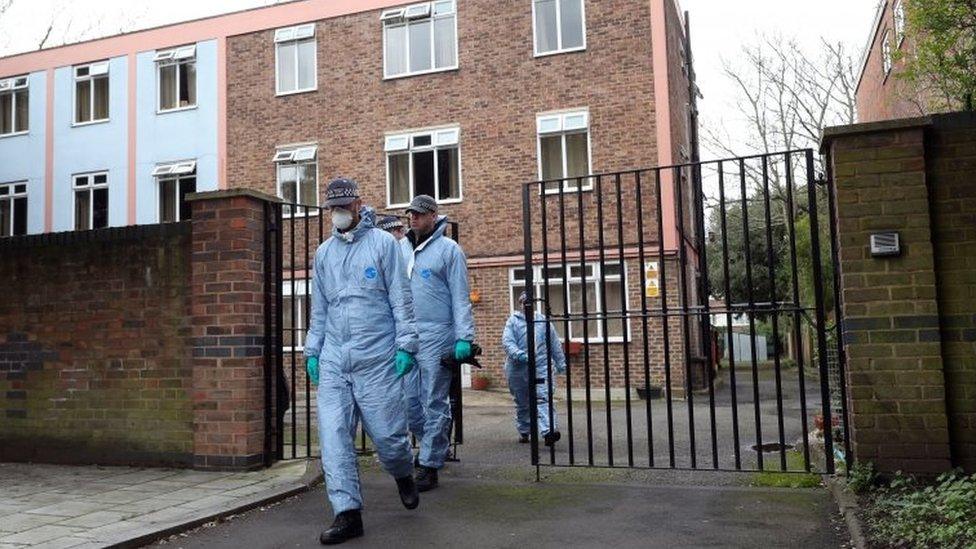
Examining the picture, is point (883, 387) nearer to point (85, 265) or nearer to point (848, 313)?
point (848, 313)

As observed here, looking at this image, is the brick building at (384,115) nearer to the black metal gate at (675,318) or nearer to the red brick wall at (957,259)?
the black metal gate at (675,318)

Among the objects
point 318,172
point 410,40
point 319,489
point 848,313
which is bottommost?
point 319,489

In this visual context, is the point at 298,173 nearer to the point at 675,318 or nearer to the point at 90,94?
the point at 90,94

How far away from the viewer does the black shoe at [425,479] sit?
613 cm

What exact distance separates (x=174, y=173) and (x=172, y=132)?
40.7 inches

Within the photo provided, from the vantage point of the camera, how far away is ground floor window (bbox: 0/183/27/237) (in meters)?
22.3

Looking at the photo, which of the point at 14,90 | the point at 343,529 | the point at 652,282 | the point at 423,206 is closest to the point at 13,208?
the point at 14,90

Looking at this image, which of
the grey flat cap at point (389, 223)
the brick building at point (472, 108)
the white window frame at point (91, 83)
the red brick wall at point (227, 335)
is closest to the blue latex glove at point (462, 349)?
the grey flat cap at point (389, 223)

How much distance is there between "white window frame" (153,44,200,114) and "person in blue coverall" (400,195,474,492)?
52.4ft

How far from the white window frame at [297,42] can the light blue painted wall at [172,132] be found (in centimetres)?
173

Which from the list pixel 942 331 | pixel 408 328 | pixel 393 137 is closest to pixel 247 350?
pixel 408 328

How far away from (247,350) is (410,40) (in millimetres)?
13299

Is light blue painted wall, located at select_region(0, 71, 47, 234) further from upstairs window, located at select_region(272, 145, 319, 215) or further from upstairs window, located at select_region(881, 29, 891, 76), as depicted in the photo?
upstairs window, located at select_region(881, 29, 891, 76)

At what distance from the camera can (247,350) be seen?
268 inches
